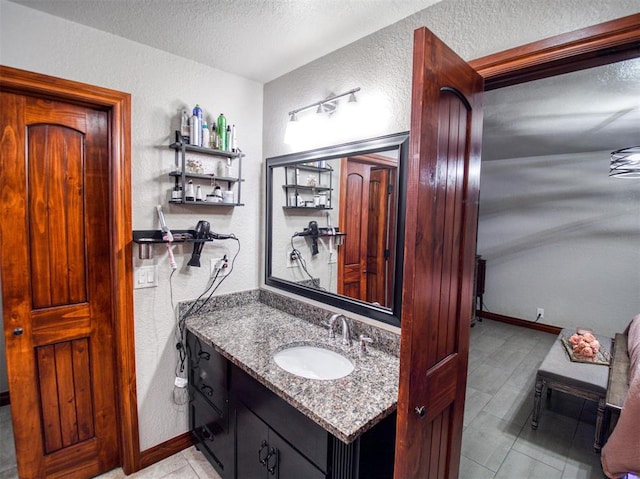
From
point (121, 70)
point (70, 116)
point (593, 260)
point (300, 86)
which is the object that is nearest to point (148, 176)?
point (70, 116)

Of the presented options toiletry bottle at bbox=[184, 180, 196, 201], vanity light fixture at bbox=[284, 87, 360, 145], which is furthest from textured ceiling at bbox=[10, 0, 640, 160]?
toiletry bottle at bbox=[184, 180, 196, 201]

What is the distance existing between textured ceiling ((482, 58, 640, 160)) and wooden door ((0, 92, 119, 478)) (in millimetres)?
2759

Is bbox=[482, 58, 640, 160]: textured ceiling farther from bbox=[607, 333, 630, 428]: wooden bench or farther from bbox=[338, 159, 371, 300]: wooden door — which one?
bbox=[607, 333, 630, 428]: wooden bench

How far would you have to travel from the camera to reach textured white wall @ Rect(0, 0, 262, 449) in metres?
1.55

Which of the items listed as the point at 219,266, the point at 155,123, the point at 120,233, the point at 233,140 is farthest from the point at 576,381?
the point at 155,123

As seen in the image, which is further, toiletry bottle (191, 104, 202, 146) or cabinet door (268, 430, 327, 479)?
toiletry bottle (191, 104, 202, 146)

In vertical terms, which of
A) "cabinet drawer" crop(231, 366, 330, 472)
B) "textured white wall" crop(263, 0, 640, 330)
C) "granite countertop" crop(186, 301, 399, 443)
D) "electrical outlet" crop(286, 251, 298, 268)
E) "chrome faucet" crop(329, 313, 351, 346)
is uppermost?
"textured white wall" crop(263, 0, 640, 330)

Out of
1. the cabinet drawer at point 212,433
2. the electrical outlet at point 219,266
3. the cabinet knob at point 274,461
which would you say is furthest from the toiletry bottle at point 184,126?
the cabinet knob at point 274,461

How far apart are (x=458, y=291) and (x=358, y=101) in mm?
1106

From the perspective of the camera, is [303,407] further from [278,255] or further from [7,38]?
[7,38]

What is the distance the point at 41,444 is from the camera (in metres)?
1.71

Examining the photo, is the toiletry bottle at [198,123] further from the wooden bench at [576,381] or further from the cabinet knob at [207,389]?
the wooden bench at [576,381]

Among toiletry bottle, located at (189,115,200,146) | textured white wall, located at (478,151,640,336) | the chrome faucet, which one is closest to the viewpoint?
the chrome faucet

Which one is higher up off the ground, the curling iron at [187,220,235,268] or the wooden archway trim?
the wooden archway trim
